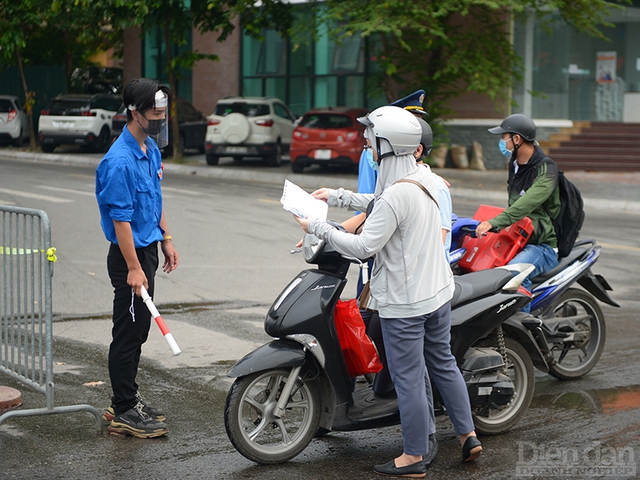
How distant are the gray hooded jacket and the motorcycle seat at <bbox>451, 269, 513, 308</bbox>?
0.51 meters

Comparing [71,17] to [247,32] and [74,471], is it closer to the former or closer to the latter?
[247,32]

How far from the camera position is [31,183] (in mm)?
17688

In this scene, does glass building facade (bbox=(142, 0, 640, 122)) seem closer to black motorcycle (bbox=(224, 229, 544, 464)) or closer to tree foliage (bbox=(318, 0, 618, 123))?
tree foliage (bbox=(318, 0, 618, 123))

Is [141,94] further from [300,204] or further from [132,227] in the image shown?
[300,204]

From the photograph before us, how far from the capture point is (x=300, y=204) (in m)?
4.31

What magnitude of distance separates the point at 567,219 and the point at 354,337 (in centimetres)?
222

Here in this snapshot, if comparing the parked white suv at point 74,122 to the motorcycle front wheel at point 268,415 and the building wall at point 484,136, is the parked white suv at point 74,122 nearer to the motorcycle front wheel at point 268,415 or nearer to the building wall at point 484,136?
the building wall at point 484,136

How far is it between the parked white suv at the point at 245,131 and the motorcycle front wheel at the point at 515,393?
1794 cm

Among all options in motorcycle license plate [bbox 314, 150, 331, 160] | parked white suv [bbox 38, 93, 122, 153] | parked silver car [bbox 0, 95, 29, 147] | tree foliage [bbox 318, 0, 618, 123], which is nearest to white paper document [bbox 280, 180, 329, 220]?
tree foliage [bbox 318, 0, 618, 123]

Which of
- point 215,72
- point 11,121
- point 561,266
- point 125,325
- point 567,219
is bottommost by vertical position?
point 125,325

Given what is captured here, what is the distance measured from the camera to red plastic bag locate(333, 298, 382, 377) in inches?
177

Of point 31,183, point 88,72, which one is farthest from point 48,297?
point 88,72

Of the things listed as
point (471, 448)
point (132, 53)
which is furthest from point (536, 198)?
point (132, 53)

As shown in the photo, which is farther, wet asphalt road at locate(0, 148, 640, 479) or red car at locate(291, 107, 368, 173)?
red car at locate(291, 107, 368, 173)
